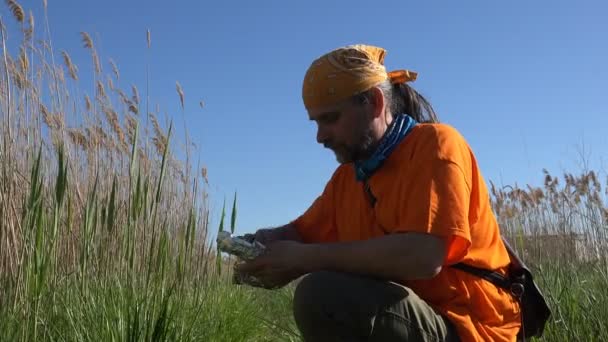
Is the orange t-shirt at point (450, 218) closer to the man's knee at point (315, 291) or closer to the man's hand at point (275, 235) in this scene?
the man's knee at point (315, 291)

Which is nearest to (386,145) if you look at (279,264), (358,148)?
(358,148)

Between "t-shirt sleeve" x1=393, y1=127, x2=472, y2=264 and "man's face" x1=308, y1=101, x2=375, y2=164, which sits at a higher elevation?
"man's face" x1=308, y1=101, x2=375, y2=164

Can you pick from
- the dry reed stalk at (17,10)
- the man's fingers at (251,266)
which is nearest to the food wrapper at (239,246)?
the man's fingers at (251,266)

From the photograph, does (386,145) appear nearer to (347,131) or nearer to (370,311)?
(347,131)

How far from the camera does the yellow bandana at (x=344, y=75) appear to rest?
2.08 m

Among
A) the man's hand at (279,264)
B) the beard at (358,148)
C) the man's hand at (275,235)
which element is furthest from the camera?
the man's hand at (275,235)

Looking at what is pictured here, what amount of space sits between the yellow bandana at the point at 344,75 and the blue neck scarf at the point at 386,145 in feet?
0.49

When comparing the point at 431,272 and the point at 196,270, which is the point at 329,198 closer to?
the point at 431,272

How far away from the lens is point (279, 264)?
6.48ft

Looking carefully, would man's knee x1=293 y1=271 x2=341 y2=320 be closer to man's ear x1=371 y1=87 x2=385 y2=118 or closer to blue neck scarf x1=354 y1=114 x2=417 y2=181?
blue neck scarf x1=354 y1=114 x2=417 y2=181

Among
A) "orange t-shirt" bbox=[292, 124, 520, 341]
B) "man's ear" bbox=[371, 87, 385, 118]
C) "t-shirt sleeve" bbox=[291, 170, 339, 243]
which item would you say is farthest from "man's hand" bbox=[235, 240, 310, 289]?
"man's ear" bbox=[371, 87, 385, 118]

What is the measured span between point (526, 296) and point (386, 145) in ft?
2.02

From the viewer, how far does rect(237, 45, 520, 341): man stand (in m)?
1.79

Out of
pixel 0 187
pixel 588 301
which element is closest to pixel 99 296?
pixel 0 187
